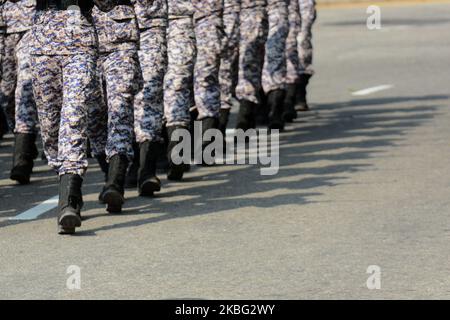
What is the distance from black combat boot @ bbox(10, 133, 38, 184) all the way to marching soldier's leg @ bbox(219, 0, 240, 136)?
2.07 m

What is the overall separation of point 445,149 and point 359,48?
12921 millimetres

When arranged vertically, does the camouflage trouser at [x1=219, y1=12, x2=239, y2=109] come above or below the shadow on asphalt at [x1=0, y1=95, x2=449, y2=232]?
above

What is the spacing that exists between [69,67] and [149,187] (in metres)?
1.35

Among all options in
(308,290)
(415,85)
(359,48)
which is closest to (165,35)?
(308,290)

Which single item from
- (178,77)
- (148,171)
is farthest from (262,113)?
(148,171)

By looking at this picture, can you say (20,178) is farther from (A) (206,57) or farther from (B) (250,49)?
(B) (250,49)

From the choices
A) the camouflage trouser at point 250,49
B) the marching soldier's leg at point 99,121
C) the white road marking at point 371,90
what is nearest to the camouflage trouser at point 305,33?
the white road marking at point 371,90

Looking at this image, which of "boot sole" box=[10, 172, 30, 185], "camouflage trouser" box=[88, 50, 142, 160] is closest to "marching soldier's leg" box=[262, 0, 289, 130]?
"boot sole" box=[10, 172, 30, 185]

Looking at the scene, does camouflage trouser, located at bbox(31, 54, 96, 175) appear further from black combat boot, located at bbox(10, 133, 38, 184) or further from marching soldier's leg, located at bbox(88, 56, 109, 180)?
black combat boot, located at bbox(10, 133, 38, 184)

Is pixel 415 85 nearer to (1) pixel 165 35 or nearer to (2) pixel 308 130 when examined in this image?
(2) pixel 308 130

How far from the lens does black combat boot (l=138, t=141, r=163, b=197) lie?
10312 millimetres

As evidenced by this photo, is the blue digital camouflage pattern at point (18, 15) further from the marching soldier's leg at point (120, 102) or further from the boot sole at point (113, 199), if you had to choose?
the boot sole at point (113, 199)

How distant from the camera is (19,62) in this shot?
11.5 metres

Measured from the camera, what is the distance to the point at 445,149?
500 inches
